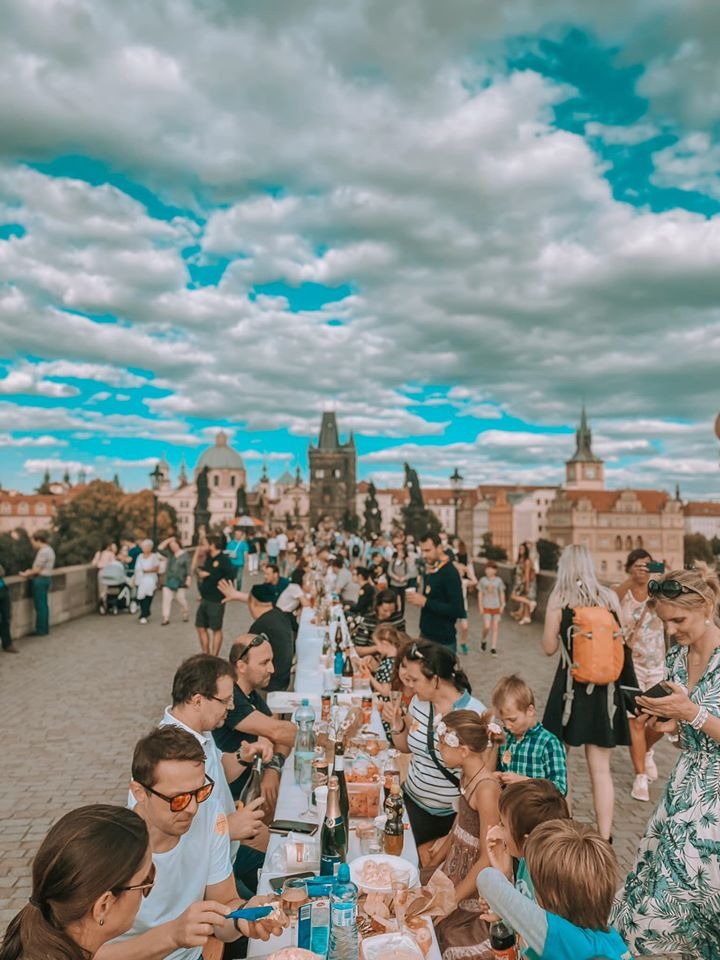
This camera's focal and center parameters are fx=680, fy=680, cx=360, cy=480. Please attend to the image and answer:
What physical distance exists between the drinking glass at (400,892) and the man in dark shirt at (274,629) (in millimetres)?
3221

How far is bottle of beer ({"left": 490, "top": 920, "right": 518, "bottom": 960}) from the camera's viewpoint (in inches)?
78.3

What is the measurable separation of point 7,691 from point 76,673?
1.06m

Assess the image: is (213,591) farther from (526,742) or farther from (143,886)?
(143,886)

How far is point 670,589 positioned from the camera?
2.95 meters

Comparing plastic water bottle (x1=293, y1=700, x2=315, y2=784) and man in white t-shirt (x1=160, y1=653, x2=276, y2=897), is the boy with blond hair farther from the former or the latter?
plastic water bottle (x1=293, y1=700, x2=315, y2=784)

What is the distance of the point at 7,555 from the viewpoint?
126 ft

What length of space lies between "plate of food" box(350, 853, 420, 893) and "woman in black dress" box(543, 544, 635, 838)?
2.06m

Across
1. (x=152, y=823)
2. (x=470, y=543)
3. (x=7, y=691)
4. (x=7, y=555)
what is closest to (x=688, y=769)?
(x=152, y=823)

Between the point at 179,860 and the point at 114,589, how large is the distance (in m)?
13.3

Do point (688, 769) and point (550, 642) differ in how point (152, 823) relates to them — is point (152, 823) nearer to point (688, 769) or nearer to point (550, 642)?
point (688, 769)

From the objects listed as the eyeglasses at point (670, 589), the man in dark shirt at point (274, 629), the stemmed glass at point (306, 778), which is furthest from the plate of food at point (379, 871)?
the man in dark shirt at point (274, 629)

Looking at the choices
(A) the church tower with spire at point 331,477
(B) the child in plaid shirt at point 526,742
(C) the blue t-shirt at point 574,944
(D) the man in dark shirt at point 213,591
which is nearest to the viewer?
(C) the blue t-shirt at point 574,944

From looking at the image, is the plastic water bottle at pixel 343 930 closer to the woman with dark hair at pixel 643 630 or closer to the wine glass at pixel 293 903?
the wine glass at pixel 293 903

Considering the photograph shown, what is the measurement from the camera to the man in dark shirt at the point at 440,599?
6562mm
